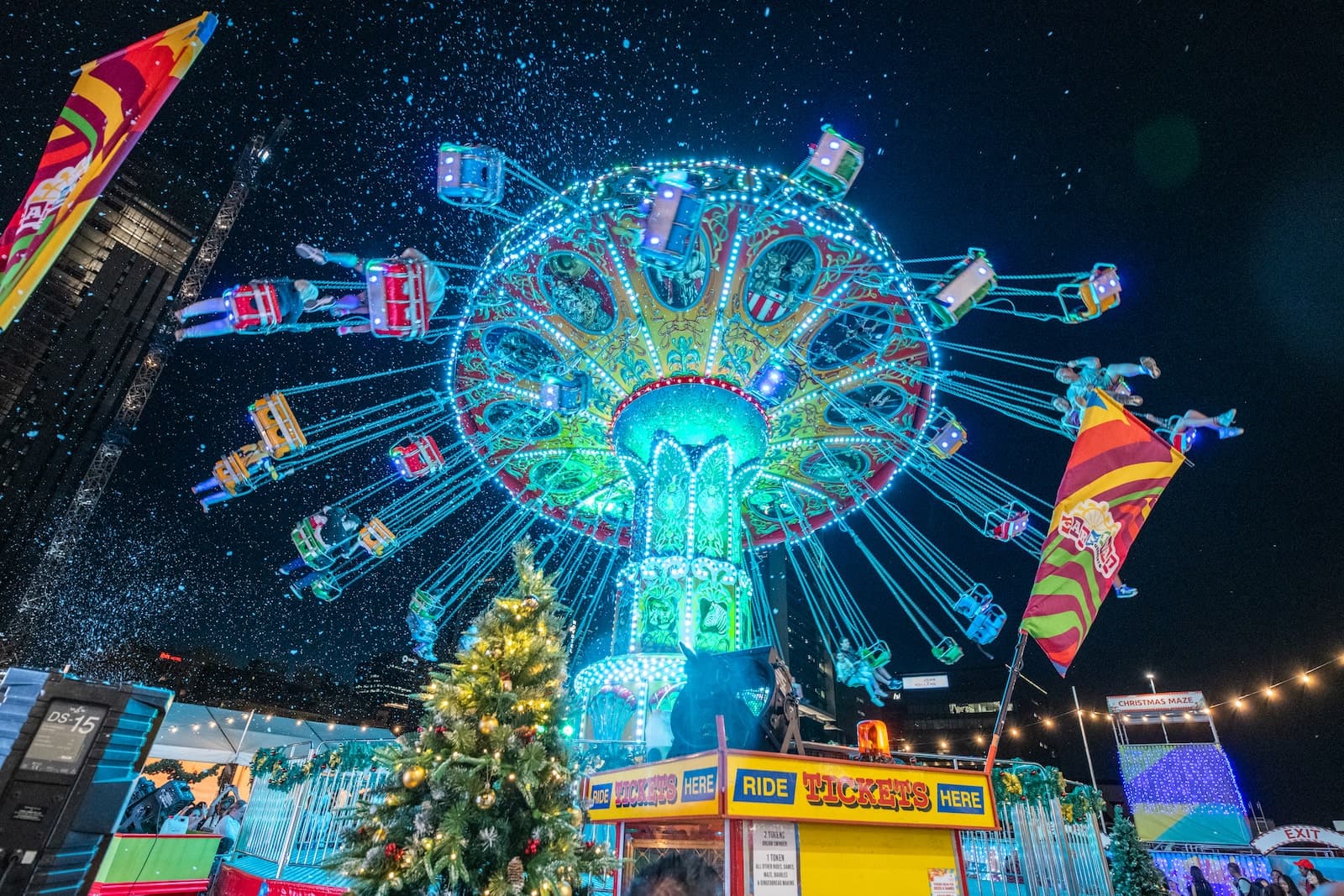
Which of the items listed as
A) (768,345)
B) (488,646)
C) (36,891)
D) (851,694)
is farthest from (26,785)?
(851,694)

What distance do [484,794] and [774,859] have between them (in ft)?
7.63

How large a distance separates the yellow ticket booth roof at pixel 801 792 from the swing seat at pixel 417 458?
9.97 m

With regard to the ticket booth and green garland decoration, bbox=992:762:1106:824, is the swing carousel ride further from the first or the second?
the ticket booth

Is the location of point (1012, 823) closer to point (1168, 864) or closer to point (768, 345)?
point (768, 345)

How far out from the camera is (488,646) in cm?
548

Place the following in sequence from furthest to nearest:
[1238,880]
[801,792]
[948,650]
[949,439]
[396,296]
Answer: [948,650] → [1238,880] → [949,439] → [396,296] → [801,792]

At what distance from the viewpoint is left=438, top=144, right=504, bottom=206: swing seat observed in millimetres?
10453

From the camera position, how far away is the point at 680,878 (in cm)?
459

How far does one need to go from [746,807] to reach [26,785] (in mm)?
5036

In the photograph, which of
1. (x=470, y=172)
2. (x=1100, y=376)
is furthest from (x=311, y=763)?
(x=1100, y=376)

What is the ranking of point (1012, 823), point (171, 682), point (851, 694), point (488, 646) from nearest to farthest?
point (488, 646), point (1012, 823), point (171, 682), point (851, 694)

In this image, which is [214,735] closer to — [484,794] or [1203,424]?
[484,794]

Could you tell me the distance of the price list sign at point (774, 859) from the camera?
4664mm

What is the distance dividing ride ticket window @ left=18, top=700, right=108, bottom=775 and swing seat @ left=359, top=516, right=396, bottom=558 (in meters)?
10.8
